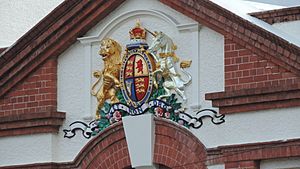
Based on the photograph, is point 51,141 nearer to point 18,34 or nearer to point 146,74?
point 146,74

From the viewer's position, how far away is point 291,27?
34469 mm

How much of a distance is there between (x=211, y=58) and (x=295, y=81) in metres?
2.15

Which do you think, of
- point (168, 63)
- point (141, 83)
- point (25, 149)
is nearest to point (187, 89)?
point (168, 63)

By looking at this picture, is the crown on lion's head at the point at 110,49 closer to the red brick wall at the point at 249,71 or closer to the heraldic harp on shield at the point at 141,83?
the heraldic harp on shield at the point at 141,83

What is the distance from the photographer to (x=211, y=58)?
34719mm

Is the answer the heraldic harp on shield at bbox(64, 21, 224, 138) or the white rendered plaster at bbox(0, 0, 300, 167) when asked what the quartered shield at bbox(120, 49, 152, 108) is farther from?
the white rendered plaster at bbox(0, 0, 300, 167)

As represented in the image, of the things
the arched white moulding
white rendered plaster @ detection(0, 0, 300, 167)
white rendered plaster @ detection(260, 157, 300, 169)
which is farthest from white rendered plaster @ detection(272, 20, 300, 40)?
white rendered plaster @ detection(260, 157, 300, 169)

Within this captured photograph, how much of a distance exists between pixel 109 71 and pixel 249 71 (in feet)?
10.8

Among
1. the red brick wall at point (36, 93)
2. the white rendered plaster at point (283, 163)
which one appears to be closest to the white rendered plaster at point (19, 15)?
the red brick wall at point (36, 93)

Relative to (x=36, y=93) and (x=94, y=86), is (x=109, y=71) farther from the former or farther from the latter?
(x=36, y=93)

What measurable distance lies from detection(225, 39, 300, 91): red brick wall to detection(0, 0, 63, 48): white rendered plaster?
35.1ft

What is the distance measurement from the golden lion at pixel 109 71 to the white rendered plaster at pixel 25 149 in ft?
4.44

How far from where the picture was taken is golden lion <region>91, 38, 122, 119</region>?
1412 inches

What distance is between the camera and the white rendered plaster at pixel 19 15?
44.1 m
